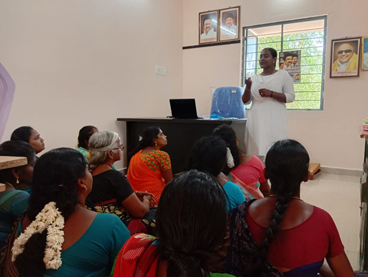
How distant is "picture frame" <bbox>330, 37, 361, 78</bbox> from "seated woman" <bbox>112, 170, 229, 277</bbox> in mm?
4441

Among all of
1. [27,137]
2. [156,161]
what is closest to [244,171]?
[156,161]

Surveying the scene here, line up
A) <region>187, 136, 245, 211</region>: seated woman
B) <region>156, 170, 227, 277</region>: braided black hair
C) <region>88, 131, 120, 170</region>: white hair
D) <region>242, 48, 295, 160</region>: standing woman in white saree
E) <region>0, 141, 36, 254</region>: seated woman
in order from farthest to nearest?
<region>242, 48, 295, 160</region>: standing woman in white saree
<region>88, 131, 120, 170</region>: white hair
<region>187, 136, 245, 211</region>: seated woman
<region>0, 141, 36, 254</region>: seated woman
<region>156, 170, 227, 277</region>: braided black hair

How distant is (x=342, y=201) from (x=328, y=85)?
2.13 meters

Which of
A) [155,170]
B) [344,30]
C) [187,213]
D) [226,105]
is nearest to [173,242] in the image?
[187,213]

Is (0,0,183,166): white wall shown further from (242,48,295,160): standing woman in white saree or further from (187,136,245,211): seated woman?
(187,136,245,211): seated woman

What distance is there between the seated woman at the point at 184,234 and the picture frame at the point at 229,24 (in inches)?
198

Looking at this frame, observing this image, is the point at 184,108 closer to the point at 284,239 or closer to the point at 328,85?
the point at 328,85

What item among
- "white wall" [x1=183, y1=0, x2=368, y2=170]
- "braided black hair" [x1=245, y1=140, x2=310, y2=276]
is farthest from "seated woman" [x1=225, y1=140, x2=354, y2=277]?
"white wall" [x1=183, y1=0, x2=368, y2=170]

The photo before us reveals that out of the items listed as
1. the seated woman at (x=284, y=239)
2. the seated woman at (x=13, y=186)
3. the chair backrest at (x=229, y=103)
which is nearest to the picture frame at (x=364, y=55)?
the chair backrest at (x=229, y=103)

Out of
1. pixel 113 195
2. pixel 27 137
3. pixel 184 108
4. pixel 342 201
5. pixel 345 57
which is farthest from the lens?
pixel 345 57

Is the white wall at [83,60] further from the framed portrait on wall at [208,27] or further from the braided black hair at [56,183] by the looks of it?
the braided black hair at [56,183]

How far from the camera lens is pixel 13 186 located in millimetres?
1416

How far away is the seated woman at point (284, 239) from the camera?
3.01 ft

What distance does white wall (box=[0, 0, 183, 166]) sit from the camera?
3.11m
